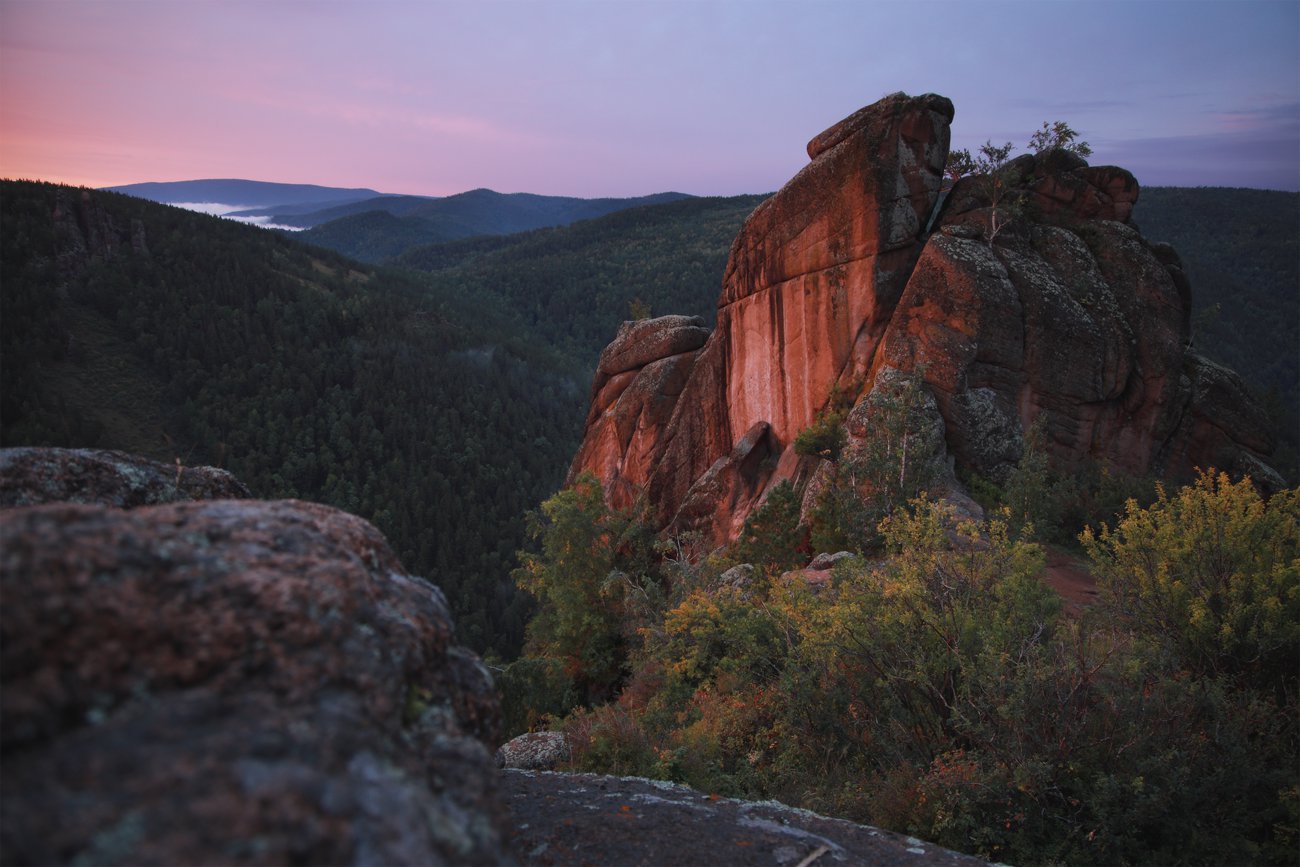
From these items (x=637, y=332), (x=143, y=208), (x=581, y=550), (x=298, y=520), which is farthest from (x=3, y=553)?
(x=143, y=208)

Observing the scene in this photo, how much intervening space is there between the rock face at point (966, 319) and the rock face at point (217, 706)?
53.7 feet

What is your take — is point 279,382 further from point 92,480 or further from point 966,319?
point 92,480

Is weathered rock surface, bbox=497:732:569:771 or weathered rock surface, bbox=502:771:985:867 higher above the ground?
weathered rock surface, bbox=502:771:985:867

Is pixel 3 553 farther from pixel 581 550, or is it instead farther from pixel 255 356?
pixel 255 356

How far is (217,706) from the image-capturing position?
2.02 meters

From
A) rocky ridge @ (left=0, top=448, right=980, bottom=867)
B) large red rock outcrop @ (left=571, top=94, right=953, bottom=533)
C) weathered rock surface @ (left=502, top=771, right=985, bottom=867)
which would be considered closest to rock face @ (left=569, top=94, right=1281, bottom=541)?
large red rock outcrop @ (left=571, top=94, right=953, bottom=533)

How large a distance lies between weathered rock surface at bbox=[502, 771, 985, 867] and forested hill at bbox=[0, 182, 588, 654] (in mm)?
49307

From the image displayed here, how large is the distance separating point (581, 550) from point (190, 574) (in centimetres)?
1942

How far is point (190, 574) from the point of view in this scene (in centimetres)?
236

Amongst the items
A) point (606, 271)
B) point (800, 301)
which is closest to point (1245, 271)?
point (606, 271)

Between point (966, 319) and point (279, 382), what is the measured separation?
258 ft

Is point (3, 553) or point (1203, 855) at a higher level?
point (3, 553)

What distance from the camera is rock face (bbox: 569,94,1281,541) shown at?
18641mm

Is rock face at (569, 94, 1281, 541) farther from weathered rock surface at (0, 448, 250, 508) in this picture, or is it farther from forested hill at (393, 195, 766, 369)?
forested hill at (393, 195, 766, 369)
